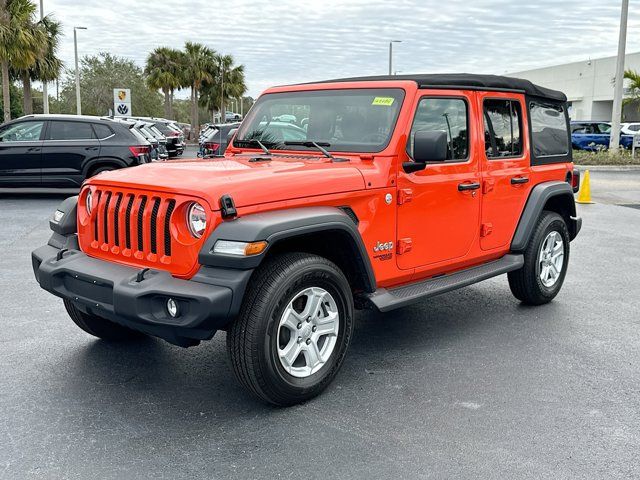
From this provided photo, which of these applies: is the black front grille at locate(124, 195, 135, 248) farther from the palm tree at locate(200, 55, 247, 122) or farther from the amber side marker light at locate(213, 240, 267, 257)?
the palm tree at locate(200, 55, 247, 122)

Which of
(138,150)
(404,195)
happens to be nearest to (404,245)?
(404,195)

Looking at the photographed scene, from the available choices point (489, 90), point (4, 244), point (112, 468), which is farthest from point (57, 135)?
point (112, 468)

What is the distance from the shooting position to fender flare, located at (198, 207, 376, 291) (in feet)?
11.3

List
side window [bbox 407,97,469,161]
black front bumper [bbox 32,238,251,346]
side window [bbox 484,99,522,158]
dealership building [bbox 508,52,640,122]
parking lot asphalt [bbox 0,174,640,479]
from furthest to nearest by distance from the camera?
dealership building [bbox 508,52,640,122] < side window [bbox 484,99,522,158] < side window [bbox 407,97,469,161] < black front bumper [bbox 32,238,251,346] < parking lot asphalt [bbox 0,174,640,479]

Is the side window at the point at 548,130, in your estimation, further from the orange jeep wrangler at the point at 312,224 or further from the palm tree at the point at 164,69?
the palm tree at the point at 164,69

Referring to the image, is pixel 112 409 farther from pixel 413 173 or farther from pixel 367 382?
pixel 413 173

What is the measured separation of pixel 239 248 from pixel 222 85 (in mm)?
49569

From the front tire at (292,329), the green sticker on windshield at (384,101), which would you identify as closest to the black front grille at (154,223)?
the front tire at (292,329)

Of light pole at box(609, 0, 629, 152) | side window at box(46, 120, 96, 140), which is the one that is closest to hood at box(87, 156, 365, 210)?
side window at box(46, 120, 96, 140)

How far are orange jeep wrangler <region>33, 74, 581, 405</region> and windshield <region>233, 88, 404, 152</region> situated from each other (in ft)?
0.04

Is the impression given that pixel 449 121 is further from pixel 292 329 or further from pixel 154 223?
pixel 154 223

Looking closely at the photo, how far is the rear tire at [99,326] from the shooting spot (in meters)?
4.70

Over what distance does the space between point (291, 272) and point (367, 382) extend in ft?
3.43

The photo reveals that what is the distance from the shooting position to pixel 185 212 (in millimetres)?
3629
